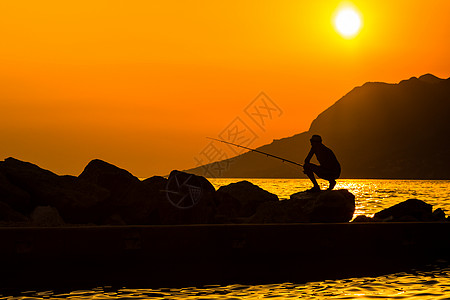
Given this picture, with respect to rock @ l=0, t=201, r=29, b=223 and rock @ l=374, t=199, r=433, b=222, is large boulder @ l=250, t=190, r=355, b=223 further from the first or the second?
rock @ l=0, t=201, r=29, b=223

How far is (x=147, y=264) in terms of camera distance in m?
15.7

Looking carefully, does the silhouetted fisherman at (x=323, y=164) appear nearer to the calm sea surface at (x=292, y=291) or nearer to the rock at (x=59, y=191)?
the calm sea surface at (x=292, y=291)

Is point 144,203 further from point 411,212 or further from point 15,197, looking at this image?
point 411,212

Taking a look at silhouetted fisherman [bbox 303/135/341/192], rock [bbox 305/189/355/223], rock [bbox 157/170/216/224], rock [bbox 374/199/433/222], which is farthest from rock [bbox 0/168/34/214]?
rock [bbox 374/199/433/222]

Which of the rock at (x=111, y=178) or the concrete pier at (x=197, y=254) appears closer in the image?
the concrete pier at (x=197, y=254)

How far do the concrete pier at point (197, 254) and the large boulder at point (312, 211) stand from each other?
1549mm

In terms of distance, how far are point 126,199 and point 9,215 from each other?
372cm

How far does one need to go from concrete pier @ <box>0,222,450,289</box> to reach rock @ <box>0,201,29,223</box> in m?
2.83

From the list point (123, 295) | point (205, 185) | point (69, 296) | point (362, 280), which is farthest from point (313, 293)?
point (205, 185)

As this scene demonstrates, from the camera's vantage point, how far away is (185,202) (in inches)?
835

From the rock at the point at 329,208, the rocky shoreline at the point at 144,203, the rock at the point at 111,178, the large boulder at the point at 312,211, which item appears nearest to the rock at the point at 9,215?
the rocky shoreline at the point at 144,203

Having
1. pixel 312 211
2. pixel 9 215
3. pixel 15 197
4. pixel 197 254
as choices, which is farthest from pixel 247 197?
pixel 9 215

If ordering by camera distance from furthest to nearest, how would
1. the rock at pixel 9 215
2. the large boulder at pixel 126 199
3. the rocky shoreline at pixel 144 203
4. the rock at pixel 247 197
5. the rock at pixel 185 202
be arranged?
the rock at pixel 247 197 → the rock at pixel 185 202 → the large boulder at pixel 126 199 → the rocky shoreline at pixel 144 203 → the rock at pixel 9 215

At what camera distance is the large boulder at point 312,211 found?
18884 mm
